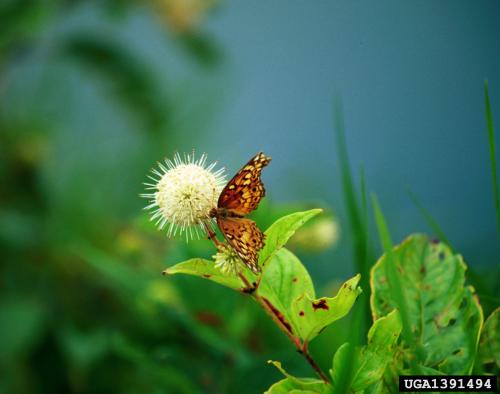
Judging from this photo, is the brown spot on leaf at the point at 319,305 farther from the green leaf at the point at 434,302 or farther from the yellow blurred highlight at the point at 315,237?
the yellow blurred highlight at the point at 315,237

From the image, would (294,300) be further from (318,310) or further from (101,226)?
(101,226)

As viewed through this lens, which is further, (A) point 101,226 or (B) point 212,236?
(A) point 101,226

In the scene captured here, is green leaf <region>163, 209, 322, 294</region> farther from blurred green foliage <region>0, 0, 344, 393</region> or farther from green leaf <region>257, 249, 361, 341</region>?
blurred green foliage <region>0, 0, 344, 393</region>

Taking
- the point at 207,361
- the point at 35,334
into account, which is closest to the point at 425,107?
the point at 207,361

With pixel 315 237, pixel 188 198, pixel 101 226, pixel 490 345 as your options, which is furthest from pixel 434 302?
pixel 101 226

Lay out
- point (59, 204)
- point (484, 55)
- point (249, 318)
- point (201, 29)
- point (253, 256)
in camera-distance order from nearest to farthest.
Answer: point (253, 256), point (484, 55), point (249, 318), point (59, 204), point (201, 29)

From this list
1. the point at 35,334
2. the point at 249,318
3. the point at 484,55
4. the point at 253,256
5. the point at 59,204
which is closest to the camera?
the point at 253,256

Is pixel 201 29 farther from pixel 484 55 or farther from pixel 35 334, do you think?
pixel 484 55
